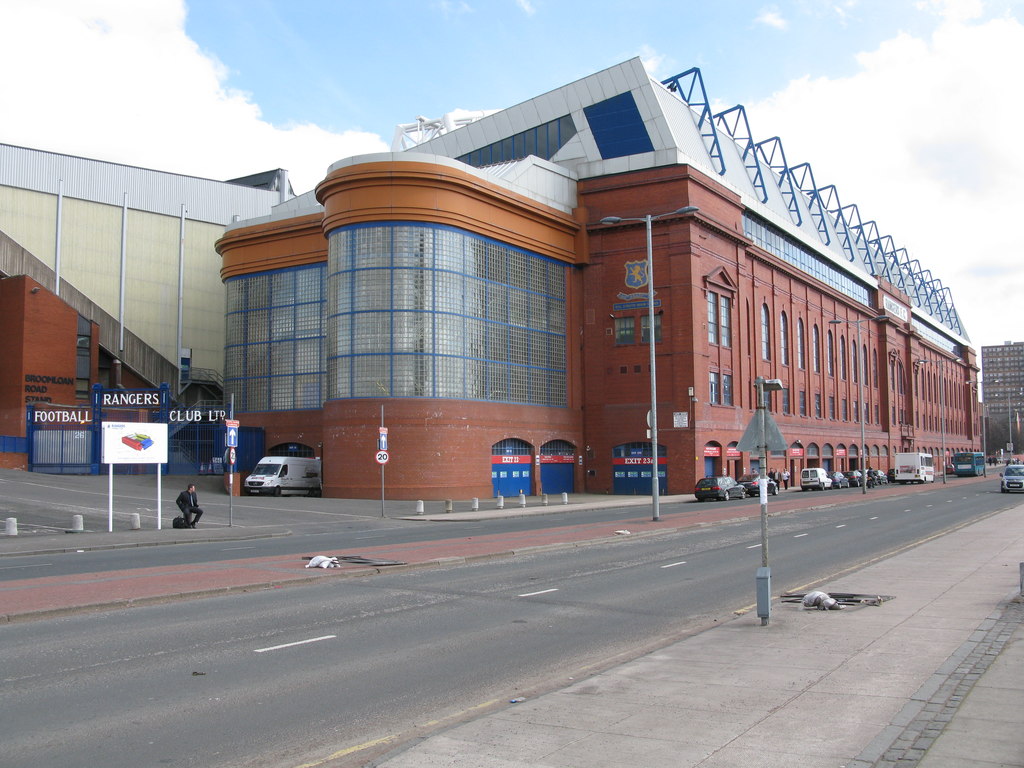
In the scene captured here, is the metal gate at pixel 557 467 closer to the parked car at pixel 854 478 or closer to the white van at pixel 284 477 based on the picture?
the white van at pixel 284 477

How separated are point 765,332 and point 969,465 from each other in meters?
44.1

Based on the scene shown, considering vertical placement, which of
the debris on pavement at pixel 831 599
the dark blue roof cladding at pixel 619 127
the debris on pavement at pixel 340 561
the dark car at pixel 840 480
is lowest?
the dark car at pixel 840 480

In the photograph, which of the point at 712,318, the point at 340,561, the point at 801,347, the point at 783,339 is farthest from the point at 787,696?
the point at 801,347

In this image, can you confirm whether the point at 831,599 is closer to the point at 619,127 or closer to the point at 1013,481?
the point at 619,127

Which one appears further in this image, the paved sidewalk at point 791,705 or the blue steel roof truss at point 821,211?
the blue steel roof truss at point 821,211

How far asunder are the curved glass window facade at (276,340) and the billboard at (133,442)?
1016 inches

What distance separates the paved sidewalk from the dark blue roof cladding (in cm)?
4933

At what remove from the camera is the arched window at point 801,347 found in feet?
251

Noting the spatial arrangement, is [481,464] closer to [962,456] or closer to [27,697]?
[27,697]

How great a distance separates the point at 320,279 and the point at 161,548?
34.7m

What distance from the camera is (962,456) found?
10012 centimetres

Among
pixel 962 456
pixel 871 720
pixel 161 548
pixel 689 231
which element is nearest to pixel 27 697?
pixel 871 720

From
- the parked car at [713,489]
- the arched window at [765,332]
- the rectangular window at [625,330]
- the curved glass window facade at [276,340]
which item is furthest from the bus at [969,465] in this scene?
the curved glass window facade at [276,340]

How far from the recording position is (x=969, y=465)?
98.4 meters
